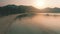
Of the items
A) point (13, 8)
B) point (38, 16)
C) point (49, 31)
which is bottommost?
point (49, 31)

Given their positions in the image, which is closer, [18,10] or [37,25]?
[37,25]

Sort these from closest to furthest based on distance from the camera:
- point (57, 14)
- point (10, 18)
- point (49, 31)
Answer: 1. point (49, 31)
2. point (10, 18)
3. point (57, 14)

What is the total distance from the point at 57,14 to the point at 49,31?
0.44 m

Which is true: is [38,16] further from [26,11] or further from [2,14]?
[2,14]

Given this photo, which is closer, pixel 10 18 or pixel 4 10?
pixel 10 18

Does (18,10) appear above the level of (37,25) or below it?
above

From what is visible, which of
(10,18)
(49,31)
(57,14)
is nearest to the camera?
(49,31)

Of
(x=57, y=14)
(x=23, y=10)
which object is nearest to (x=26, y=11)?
(x=23, y=10)

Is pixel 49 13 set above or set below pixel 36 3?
below

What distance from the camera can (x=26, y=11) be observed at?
1555mm

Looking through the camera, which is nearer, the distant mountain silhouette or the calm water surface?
the calm water surface

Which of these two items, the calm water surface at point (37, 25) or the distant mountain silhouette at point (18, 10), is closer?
the calm water surface at point (37, 25)

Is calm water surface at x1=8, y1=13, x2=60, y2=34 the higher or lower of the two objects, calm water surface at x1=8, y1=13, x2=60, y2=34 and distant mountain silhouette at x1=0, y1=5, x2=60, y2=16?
the lower

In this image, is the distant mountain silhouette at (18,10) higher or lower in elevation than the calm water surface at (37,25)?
higher
